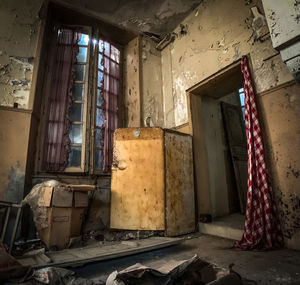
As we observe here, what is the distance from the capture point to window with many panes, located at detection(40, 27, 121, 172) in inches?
152

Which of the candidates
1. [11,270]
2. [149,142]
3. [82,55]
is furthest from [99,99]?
[11,270]

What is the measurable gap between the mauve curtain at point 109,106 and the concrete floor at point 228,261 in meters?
2.12

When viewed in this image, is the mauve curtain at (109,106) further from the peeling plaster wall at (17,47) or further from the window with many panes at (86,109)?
the peeling plaster wall at (17,47)

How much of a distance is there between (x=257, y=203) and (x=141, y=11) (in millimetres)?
4501

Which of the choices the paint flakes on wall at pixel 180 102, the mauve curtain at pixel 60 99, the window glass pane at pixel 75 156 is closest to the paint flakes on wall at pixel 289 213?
the paint flakes on wall at pixel 180 102

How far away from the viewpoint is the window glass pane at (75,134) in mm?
4011

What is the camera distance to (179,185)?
11.3 ft

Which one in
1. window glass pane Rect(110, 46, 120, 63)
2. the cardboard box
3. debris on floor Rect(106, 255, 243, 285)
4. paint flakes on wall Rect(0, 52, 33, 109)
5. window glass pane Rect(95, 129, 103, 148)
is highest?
window glass pane Rect(110, 46, 120, 63)

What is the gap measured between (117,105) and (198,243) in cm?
331

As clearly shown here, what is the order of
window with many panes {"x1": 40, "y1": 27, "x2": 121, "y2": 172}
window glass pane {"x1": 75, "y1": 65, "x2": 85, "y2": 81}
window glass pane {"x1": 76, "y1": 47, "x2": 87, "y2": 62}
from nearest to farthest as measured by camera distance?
window with many panes {"x1": 40, "y1": 27, "x2": 121, "y2": 172}, window glass pane {"x1": 75, "y1": 65, "x2": 85, "y2": 81}, window glass pane {"x1": 76, "y1": 47, "x2": 87, "y2": 62}

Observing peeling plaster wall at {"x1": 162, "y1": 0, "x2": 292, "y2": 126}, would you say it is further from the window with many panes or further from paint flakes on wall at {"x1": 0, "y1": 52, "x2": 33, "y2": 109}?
paint flakes on wall at {"x1": 0, "y1": 52, "x2": 33, "y2": 109}

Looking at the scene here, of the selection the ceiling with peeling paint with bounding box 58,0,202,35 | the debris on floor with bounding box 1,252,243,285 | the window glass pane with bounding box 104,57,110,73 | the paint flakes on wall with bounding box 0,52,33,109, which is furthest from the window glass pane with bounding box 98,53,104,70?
the debris on floor with bounding box 1,252,243,285

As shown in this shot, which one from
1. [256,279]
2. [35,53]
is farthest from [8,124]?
[256,279]

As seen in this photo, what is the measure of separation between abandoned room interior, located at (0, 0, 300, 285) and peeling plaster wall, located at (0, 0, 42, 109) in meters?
0.02
